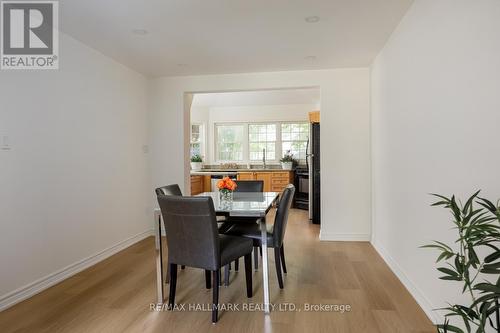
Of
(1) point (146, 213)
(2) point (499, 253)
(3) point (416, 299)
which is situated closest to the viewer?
(2) point (499, 253)

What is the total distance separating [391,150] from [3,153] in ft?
11.6

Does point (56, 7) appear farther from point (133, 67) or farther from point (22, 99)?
point (133, 67)

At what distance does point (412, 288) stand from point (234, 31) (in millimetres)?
2823

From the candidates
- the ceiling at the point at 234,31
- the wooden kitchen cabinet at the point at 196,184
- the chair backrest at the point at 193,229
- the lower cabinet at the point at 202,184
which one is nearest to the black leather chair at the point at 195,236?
the chair backrest at the point at 193,229

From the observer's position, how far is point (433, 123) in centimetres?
213

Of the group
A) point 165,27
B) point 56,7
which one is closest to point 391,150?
point 165,27

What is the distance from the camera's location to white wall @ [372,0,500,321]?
153cm

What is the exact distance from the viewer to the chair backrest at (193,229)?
210 centimetres

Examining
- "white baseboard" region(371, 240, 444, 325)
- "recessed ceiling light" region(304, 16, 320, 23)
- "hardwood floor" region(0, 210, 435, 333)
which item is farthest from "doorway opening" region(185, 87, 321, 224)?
"recessed ceiling light" region(304, 16, 320, 23)

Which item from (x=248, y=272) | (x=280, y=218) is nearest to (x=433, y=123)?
(x=280, y=218)

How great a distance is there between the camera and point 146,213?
4645mm

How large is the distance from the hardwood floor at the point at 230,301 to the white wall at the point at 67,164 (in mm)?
351

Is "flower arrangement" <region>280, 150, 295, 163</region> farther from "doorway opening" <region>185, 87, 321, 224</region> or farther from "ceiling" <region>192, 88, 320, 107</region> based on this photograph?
"ceiling" <region>192, 88, 320, 107</region>

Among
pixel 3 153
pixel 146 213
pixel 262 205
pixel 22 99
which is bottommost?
pixel 146 213
